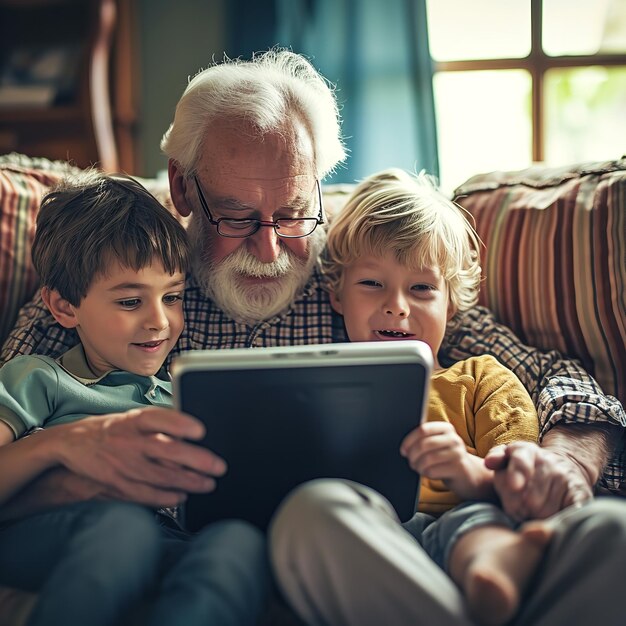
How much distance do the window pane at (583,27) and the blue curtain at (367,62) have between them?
1.84ft

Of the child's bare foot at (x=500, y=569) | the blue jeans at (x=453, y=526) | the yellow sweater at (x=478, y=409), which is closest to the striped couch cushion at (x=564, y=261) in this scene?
the yellow sweater at (x=478, y=409)

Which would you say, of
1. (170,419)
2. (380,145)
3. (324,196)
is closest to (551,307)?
(324,196)

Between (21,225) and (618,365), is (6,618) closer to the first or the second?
(21,225)

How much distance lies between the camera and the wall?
3.40 meters

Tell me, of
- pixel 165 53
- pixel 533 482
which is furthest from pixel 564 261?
pixel 165 53

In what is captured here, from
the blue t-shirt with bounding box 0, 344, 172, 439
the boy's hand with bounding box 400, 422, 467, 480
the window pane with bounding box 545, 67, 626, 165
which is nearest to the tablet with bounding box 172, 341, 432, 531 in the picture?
the boy's hand with bounding box 400, 422, 467, 480

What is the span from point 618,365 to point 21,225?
1248 millimetres

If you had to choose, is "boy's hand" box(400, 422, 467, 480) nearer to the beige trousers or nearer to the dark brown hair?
the beige trousers

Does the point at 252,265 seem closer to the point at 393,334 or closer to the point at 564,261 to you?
the point at 393,334

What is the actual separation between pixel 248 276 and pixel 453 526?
0.66 m

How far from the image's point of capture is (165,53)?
346 cm

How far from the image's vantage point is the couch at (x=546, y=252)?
1.45 m

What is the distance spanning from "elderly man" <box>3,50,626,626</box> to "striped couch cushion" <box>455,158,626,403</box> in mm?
80

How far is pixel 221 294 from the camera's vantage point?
1.49 metres
